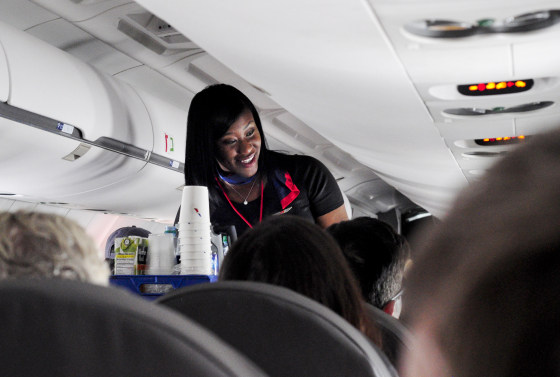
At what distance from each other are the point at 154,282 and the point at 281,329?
6.01 ft

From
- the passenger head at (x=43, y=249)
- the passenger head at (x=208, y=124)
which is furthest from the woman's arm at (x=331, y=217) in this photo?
the passenger head at (x=43, y=249)

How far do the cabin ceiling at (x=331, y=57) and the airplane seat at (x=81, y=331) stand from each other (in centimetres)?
355

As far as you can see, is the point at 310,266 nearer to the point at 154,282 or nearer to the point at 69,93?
the point at 154,282

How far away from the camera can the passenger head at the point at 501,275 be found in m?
0.35

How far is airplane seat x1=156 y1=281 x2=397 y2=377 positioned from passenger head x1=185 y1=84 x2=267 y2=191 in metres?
2.06

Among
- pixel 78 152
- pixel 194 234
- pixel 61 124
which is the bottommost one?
pixel 194 234

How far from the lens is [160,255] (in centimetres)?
319

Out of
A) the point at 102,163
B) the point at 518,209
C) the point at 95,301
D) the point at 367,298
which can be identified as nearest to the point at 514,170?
the point at 518,209

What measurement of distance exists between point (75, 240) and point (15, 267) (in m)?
0.10

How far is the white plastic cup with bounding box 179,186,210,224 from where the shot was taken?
3.12 meters

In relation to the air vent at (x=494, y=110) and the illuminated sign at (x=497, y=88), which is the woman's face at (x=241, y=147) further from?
the air vent at (x=494, y=110)

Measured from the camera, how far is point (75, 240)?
122cm

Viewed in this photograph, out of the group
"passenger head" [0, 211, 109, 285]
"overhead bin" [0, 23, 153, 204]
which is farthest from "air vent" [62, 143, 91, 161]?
"passenger head" [0, 211, 109, 285]

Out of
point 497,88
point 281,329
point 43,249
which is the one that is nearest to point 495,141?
point 497,88
